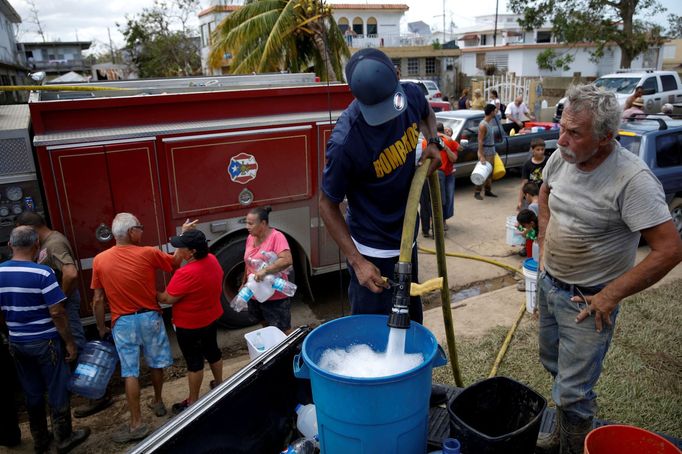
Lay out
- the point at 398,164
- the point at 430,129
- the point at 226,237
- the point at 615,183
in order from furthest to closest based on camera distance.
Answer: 1. the point at 226,237
2. the point at 430,129
3. the point at 398,164
4. the point at 615,183

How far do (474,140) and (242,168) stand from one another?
7.15 m

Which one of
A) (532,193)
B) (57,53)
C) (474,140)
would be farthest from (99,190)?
(57,53)

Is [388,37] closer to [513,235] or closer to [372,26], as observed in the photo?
[372,26]

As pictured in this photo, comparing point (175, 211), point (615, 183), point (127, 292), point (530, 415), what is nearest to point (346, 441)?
point (530, 415)

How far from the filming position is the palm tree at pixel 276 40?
14.6 meters

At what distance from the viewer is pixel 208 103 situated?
5.25m

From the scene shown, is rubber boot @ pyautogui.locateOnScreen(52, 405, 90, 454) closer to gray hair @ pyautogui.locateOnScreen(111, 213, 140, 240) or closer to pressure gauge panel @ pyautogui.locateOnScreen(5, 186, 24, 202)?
gray hair @ pyautogui.locateOnScreen(111, 213, 140, 240)

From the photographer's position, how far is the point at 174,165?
5.04m

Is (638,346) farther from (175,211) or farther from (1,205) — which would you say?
(1,205)

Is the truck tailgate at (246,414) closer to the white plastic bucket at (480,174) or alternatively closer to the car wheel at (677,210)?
the white plastic bucket at (480,174)

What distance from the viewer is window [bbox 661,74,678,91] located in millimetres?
18531

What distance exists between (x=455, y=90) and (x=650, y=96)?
74.0 ft

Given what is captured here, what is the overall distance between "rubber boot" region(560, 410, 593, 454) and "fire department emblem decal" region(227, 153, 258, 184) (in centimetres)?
371

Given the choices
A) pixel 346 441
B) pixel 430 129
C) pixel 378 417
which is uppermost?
pixel 430 129
